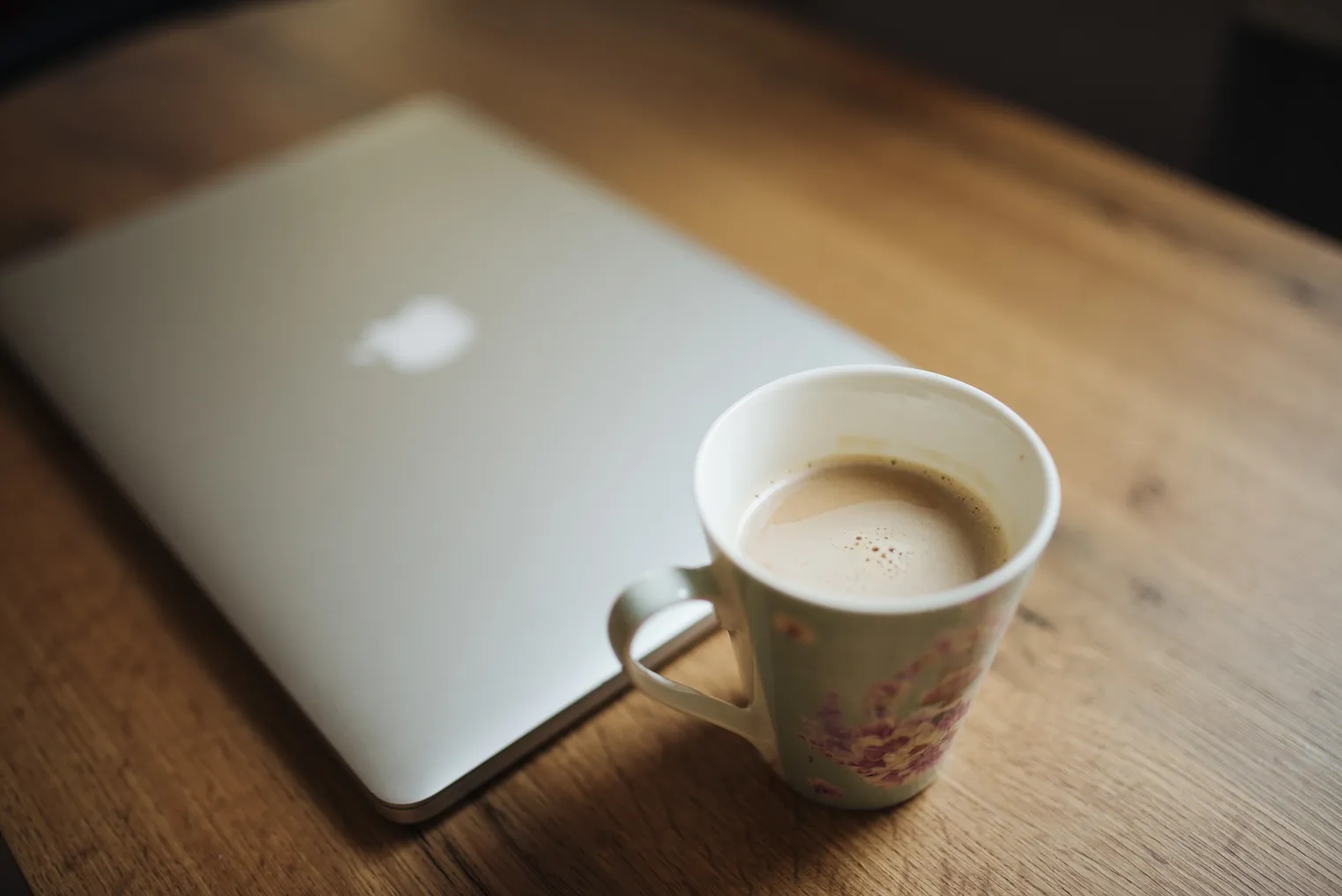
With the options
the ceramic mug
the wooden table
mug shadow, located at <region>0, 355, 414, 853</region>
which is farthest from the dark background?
the ceramic mug

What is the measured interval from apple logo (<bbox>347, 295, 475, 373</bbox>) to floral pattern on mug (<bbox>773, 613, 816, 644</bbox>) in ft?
1.05

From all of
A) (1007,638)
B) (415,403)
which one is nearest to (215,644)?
(415,403)

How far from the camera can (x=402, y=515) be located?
1.66ft

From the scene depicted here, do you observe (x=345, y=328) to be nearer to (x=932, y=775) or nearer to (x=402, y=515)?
(x=402, y=515)

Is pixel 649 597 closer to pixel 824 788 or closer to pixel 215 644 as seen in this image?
pixel 824 788

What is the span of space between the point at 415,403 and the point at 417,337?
0.21 feet

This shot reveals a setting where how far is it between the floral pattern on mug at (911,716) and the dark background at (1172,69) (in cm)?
92

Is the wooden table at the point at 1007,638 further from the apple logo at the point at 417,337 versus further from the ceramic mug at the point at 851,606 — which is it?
the apple logo at the point at 417,337

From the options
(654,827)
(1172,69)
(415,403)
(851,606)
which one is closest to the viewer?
(851,606)

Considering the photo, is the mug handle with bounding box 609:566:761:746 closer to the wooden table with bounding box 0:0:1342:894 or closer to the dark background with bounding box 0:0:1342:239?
the wooden table with bounding box 0:0:1342:894

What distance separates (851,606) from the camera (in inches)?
12.3

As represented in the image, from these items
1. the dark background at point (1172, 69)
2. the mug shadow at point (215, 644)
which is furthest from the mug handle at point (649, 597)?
the dark background at point (1172, 69)

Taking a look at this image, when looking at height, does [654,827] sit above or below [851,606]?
below

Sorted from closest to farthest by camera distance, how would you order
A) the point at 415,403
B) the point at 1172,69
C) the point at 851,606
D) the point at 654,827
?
the point at 851,606 < the point at 654,827 < the point at 415,403 < the point at 1172,69
